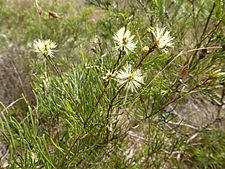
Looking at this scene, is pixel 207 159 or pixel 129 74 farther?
pixel 207 159

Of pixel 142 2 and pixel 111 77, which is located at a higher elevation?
pixel 142 2

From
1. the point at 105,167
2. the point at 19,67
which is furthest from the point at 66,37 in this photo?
the point at 105,167

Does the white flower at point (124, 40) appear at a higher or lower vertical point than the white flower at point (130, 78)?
higher

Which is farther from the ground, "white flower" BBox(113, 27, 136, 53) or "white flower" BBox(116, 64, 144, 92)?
"white flower" BBox(113, 27, 136, 53)

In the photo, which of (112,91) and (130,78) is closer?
(130,78)

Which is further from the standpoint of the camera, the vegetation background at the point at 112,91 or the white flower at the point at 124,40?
the vegetation background at the point at 112,91

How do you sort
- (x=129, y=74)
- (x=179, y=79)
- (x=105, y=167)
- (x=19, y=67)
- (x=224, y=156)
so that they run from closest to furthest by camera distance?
1. (x=129, y=74)
2. (x=179, y=79)
3. (x=105, y=167)
4. (x=224, y=156)
5. (x=19, y=67)

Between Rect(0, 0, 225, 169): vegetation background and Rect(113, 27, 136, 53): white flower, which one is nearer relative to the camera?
Rect(113, 27, 136, 53): white flower

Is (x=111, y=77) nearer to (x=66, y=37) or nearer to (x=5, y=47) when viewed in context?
(x=66, y=37)
